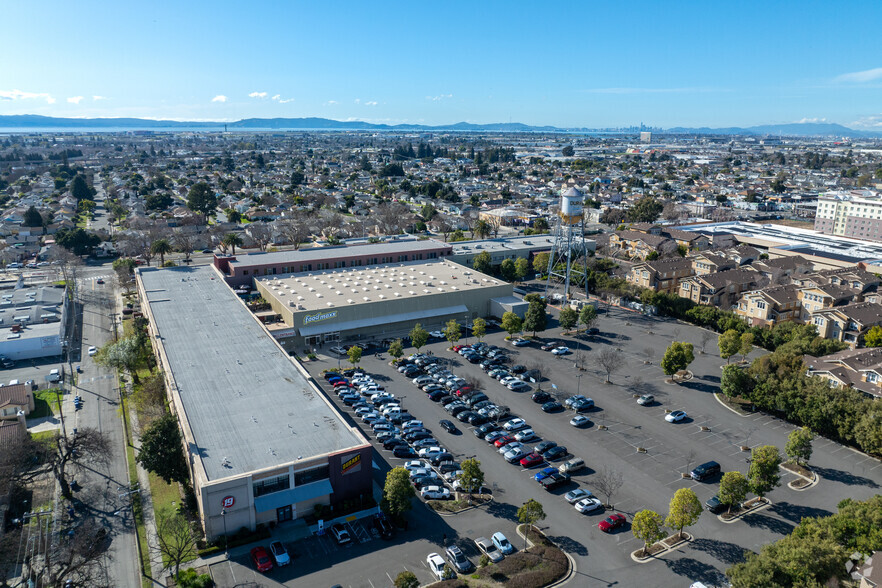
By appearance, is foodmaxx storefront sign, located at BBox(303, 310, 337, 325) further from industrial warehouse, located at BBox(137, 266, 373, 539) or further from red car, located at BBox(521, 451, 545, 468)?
red car, located at BBox(521, 451, 545, 468)

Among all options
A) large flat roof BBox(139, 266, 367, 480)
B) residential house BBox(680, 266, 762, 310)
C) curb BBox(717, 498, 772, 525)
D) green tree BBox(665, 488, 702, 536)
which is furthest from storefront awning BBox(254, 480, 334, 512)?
residential house BBox(680, 266, 762, 310)

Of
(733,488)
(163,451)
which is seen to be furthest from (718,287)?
(163,451)

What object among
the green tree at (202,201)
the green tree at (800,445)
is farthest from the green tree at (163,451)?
the green tree at (202,201)

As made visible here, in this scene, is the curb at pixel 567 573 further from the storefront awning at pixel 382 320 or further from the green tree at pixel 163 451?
the storefront awning at pixel 382 320

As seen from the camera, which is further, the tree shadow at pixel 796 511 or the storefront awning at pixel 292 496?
the tree shadow at pixel 796 511

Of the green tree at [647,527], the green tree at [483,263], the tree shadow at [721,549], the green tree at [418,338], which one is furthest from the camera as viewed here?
the green tree at [483,263]

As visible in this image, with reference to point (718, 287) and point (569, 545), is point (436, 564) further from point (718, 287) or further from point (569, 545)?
point (718, 287)
